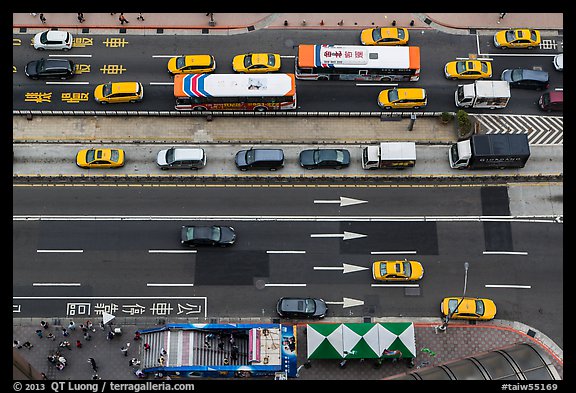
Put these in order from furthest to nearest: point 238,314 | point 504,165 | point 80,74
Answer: point 80,74
point 504,165
point 238,314

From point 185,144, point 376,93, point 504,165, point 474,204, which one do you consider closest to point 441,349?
point 474,204

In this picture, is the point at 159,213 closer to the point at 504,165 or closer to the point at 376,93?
the point at 376,93

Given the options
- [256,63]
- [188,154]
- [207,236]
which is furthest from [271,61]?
[207,236]

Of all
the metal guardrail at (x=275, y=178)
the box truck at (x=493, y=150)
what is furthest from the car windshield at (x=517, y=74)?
the metal guardrail at (x=275, y=178)

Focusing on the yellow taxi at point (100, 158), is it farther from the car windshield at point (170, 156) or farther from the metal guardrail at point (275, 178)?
the car windshield at point (170, 156)

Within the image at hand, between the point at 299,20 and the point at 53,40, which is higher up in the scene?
the point at 299,20

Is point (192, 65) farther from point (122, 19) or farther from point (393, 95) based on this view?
point (393, 95)
